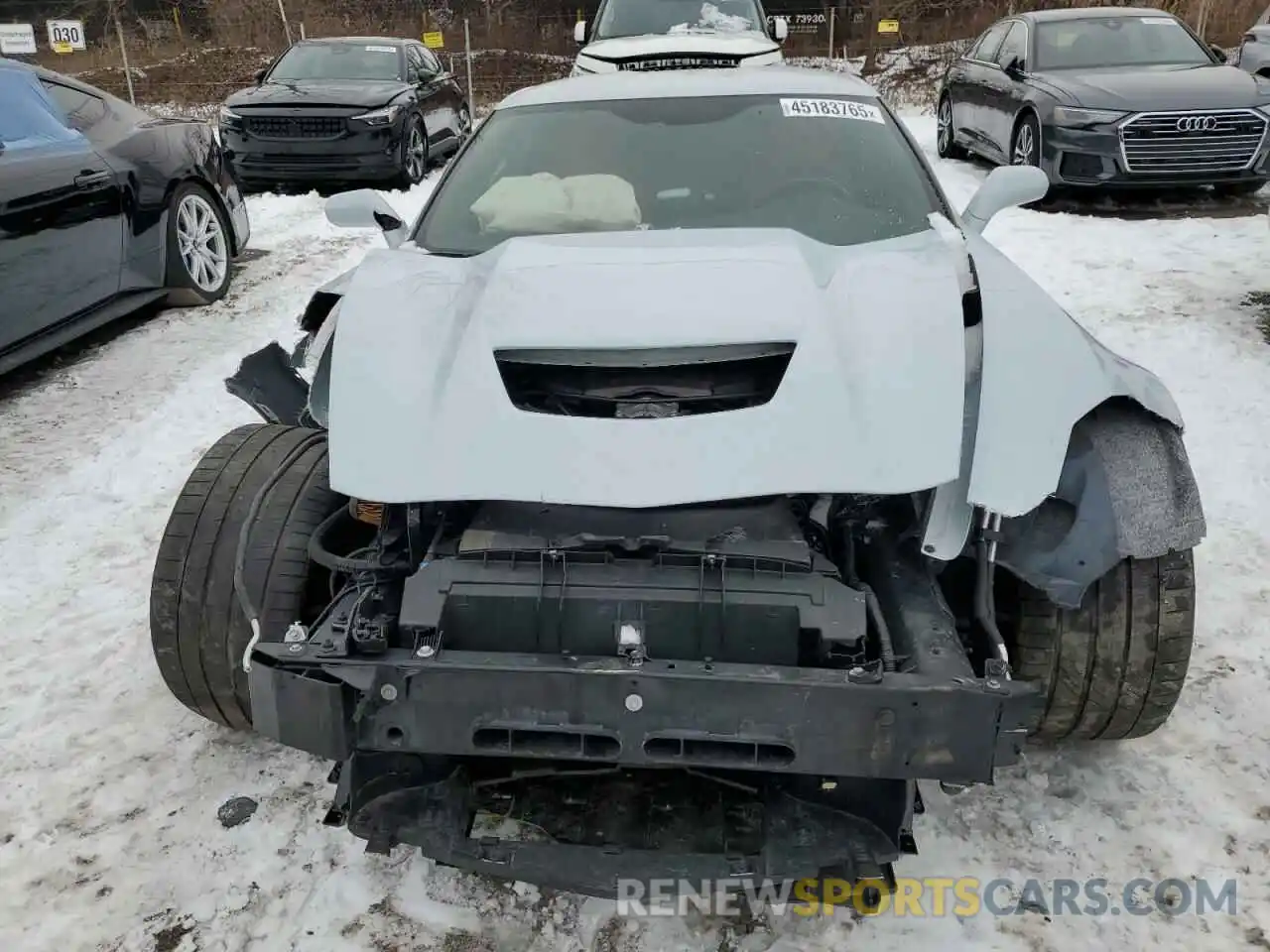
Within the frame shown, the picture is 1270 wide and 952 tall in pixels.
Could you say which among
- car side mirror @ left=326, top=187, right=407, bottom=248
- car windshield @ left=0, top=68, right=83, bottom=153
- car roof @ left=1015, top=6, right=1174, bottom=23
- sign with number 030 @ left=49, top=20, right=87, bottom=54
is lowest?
car side mirror @ left=326, top=187, right=407, bottom=248

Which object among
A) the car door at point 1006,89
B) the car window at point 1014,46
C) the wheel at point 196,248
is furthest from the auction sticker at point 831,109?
the car window at point 1014,46

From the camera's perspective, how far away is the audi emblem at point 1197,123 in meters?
7.67

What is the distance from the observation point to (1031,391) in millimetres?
2104

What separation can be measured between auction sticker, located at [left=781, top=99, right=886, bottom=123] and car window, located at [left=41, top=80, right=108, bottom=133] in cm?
447

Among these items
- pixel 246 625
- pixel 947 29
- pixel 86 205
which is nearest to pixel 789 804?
pixel 246 625

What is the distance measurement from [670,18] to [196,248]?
5.61 metres

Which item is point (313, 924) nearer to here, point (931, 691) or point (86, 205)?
point (931, 691)

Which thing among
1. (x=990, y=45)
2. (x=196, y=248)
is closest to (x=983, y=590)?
(x=196, y=248)

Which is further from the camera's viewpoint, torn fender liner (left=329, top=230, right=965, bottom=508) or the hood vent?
the hood vent

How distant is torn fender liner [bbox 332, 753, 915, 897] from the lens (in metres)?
1.97

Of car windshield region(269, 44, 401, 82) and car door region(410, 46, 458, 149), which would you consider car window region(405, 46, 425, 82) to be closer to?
car door region(410, 46, 458, 149)

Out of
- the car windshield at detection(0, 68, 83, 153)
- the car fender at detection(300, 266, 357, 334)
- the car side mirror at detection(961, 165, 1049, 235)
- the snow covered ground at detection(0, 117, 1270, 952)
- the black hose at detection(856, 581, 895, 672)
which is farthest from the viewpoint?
the car windshield at detection(0, 68, 83, 153)

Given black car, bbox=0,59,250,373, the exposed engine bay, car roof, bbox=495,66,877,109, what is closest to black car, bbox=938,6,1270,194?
car roof, bbox=495,66,877,109

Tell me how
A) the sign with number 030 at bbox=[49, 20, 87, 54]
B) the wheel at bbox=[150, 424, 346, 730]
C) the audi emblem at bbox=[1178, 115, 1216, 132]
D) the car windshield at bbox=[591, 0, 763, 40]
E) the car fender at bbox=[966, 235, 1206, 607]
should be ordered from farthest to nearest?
the sign with number 030 at bbox=[49, 20, 87, 54], the car windshield at bbox=[591, 0, 763, 40], the audi emblem at bbox=[1178, 115, 1216, 132], the wheel at bbox=[150, 424, 346, 730], the car fender at bbox=[966, 235, 1206, 607]
